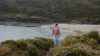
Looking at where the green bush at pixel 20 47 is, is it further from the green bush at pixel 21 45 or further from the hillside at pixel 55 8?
the hillside at pixel 55 8

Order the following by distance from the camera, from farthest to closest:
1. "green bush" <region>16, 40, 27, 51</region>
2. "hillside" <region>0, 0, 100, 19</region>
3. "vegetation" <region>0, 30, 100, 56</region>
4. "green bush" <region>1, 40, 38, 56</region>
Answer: "hillside" <region>0, 0, 100, 19</region>, "green bush" <region>16, 40, 27, 51</region>, "green bush" <region>1, 40, 38, 56</region>, "vegetation" <region>0, 30, 100, 56</region>

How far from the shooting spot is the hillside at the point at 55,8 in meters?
77.8

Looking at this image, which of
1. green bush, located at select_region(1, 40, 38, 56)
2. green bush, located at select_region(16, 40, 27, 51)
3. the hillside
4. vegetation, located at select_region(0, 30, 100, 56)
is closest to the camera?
vegetation, located at select_region(0, 30, 100, 56)

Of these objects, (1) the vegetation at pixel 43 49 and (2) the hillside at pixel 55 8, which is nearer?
(1) the vegetation at pixel 43 49

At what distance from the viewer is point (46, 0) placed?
96.2m

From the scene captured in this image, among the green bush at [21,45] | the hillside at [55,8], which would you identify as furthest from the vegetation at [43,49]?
the hillside at [55,8]

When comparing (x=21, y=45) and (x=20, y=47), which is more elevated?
(x=21, y=45)

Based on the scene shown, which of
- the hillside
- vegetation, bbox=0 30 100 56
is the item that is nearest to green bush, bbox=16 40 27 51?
vegetation, bbox=0 30 100 56

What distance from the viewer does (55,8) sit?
86562 millimetres

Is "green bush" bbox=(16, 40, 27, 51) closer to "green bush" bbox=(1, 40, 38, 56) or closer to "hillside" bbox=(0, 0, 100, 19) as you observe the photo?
"green bush" bbox=(1, 40, 38, 56)

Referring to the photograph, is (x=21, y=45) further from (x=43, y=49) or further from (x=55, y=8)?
(x=55, y=8)

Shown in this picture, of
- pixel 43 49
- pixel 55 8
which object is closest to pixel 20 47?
pixel 43 49

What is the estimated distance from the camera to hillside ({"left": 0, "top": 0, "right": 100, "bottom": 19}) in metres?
77.8

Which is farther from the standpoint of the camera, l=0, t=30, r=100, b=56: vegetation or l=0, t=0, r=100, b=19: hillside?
l=0, t=0, r=100, b=19: hillside
